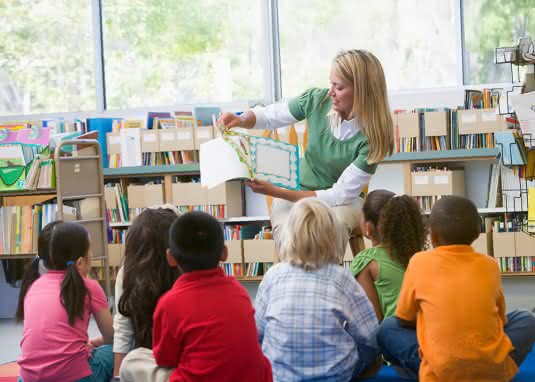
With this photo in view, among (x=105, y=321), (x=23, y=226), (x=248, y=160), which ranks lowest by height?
(x=105, y=321)

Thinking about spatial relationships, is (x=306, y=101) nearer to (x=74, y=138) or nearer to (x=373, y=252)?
(x=373, y=252)

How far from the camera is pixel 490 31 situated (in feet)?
18.5

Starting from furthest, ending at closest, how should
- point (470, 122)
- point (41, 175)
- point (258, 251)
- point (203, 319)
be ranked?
point (258, 251), point (470, 122), point (41, 175), point (203, 319)

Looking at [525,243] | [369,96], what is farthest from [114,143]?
[369,96]

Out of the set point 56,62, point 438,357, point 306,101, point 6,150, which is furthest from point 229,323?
point 56,62

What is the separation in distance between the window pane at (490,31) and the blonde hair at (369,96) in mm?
2910

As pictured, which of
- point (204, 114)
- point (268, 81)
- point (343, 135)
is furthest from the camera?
point (268, 81)

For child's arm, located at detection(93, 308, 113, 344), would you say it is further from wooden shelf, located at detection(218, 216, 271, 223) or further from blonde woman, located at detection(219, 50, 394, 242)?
wooden shelf, located at detection(218, 216, 271, 223)

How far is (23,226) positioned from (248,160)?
101 inches

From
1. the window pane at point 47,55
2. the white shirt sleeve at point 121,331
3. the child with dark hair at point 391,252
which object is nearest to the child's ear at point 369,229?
the child with dark hair at point 391,252

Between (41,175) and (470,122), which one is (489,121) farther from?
(41,175)

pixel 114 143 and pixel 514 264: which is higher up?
pixel 114 143

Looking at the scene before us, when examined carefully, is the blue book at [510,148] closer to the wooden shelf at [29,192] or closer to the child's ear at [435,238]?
the child's ear at [435,238]

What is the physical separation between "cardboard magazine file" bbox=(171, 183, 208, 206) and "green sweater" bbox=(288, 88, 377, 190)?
7.97 ft
